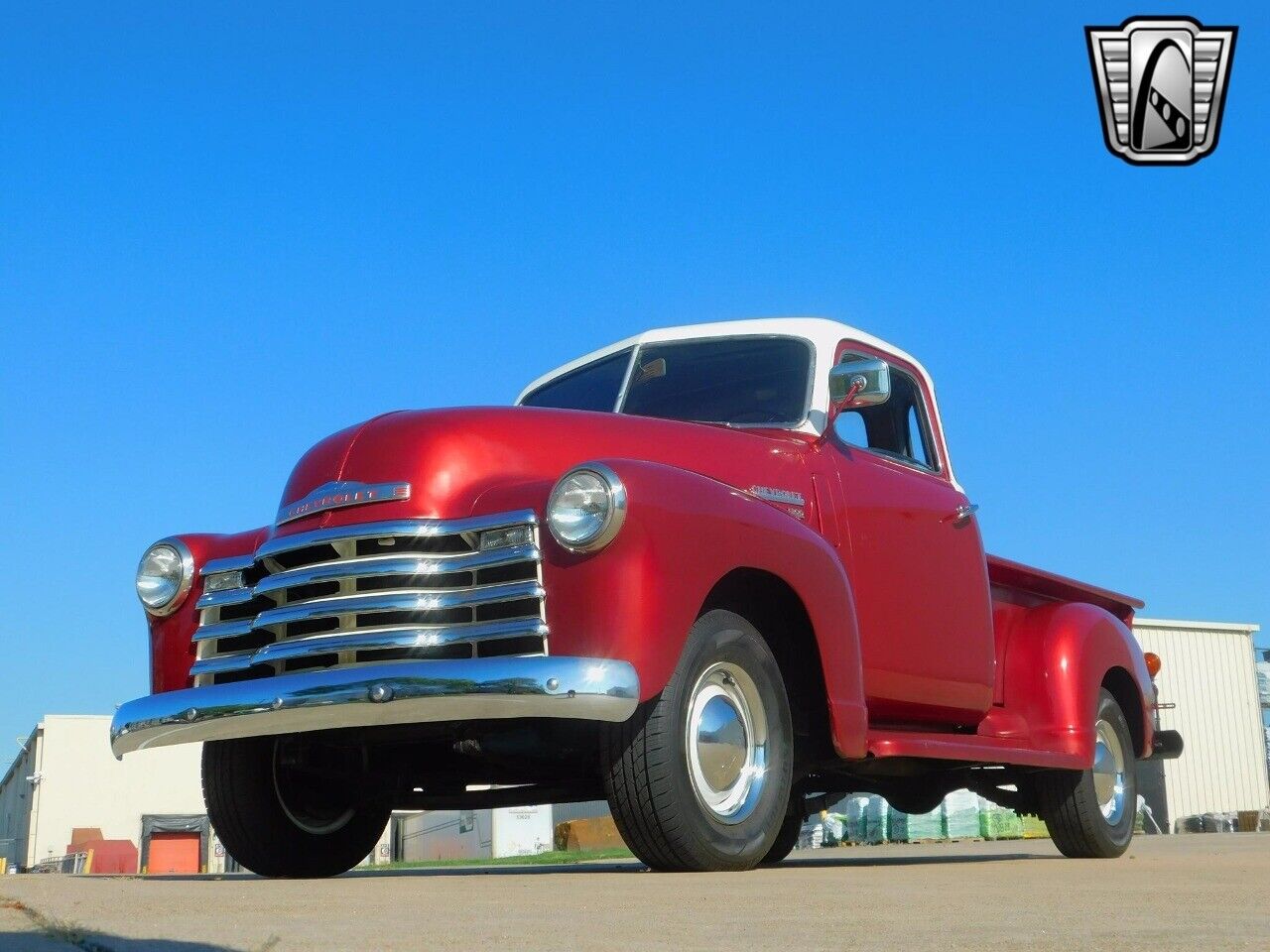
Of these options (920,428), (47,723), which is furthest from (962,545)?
(47,723)

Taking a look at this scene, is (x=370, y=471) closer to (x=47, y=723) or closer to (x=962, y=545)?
(x=962, y=545)

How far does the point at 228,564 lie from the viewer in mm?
5547

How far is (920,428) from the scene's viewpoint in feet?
24.3

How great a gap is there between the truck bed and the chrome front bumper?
140 inches

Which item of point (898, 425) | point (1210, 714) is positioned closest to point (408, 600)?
point (898, 425)

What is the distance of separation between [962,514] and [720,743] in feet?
8.72

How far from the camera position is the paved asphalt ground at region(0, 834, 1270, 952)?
8.51 ft

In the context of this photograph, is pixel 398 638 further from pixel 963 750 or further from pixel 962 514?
pixel 962 514

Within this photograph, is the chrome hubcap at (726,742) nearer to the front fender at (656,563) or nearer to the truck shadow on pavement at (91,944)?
the front fender at (656,563)

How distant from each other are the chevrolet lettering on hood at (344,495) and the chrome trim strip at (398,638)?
459 mm

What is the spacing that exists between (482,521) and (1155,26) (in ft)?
17.0

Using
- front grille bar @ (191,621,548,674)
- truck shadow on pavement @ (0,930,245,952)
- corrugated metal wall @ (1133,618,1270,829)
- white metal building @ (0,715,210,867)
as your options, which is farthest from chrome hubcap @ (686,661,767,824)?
white metal building @ (0,715,210,867)

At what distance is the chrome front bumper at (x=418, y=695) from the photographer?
4.39 m

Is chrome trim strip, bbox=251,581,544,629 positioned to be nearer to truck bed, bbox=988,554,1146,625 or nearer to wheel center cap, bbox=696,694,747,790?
wheel center cap, bbox=696,694,747,790
